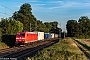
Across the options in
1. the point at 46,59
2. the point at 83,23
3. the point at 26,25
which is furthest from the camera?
the point at 83,23

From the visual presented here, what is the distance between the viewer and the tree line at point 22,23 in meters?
55.3

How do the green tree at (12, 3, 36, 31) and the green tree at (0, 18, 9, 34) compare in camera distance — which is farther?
the green tree at (12, 3, 36, 31)

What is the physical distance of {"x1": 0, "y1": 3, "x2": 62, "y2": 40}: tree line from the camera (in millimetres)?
55281

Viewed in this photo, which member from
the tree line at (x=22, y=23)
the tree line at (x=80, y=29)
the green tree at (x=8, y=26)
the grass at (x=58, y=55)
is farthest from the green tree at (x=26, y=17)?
the grass at (x=58, y=55)

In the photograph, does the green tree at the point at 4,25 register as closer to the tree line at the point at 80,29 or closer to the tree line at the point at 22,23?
the tree line at the point at 22,23

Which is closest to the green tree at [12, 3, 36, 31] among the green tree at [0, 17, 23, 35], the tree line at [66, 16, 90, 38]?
the tree line at [66, 16, 90, 38]

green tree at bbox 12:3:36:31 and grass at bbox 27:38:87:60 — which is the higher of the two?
green tree at bbox 12:3:36:31

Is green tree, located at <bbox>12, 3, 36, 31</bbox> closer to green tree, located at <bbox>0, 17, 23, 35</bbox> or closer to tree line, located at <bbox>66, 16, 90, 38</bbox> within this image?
tree line, located at <bbox>66, 16, 90, 38</bbox>

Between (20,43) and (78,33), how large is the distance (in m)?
96.8

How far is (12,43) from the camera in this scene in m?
49.9

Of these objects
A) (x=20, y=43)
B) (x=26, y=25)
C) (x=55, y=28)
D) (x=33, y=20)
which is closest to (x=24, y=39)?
(x=20, y=43)

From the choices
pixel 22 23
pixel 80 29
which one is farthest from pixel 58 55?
pixel 80 29

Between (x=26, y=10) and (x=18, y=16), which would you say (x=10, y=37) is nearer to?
(x=18, y=16)

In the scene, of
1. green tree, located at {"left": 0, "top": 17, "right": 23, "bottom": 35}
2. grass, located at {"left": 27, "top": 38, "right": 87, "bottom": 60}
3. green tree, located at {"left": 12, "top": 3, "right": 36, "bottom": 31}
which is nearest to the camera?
grass, located at {"left": 27, "top": 38, "right": 87, "bottom": 60}
